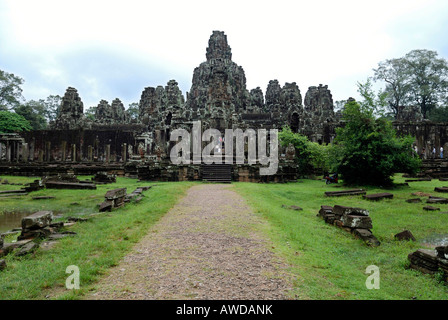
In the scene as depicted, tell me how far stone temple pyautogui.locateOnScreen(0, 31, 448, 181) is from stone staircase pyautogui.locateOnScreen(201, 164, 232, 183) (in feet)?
0.29

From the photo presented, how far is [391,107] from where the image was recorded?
51031 mm

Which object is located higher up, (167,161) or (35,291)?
(167,161)

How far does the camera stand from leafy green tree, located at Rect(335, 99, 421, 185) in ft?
48.4

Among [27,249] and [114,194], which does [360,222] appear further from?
[114,194]

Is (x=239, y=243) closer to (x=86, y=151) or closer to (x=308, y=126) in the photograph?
(x=308, y=126)

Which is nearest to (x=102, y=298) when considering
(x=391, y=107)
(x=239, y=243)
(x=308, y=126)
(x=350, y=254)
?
(x=239, y=243)

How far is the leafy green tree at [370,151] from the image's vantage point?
48.4ft

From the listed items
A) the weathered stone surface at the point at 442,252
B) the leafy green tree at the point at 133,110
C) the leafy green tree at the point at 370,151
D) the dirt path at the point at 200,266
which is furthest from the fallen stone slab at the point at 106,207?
the leafy green tree at the point at 133,110

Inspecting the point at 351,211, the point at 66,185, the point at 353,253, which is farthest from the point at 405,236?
the point at 66,185

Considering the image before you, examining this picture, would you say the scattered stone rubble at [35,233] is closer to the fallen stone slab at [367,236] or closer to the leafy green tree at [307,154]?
the fallen stone slab at [367,236]

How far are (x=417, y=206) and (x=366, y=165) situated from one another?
5.59m

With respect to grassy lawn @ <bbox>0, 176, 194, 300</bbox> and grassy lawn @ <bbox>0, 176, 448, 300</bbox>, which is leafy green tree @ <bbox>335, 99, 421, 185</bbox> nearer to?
grassy lawn @ <bbox>0, 176, 448, 300</bbox>

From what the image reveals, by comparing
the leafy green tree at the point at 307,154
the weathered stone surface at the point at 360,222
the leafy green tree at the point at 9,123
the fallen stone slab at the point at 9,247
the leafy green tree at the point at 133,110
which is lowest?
the fallen stone slab at the point at 9,247

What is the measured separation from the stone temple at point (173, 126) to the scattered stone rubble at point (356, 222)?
11.2 metres
